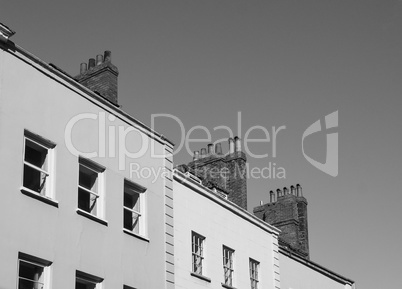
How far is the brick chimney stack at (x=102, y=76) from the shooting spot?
89.4 ft

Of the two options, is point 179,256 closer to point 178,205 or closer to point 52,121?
point 178,205

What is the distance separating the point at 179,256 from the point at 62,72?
7.79 meters

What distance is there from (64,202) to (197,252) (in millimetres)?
7800

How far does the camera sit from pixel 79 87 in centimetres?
2316

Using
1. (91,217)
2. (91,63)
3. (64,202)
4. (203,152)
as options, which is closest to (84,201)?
(91,217)

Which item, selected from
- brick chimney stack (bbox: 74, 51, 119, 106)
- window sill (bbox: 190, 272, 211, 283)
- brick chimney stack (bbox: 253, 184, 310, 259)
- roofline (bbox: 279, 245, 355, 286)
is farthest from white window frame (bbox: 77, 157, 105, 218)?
brick chimney stack (bbox: 253, 184, 310, 259)

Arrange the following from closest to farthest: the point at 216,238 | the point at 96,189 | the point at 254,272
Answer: the point at 96,189
the point at 216,238
the point at 254,272

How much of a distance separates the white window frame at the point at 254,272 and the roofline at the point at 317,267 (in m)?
2.75

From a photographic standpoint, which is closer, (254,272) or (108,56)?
(108,56)

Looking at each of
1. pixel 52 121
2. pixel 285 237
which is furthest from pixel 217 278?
pixel 285 237

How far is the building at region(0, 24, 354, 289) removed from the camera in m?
20.1

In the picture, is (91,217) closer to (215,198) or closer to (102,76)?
(102,76)

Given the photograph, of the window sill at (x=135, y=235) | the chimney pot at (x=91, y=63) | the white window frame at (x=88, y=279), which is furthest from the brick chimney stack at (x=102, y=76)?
the white window frame at (x=88, y=279)

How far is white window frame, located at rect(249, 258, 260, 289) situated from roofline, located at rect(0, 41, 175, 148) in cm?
694
